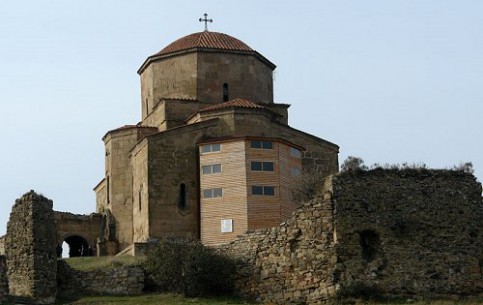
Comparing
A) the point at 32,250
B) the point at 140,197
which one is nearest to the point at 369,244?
the point at 32,250

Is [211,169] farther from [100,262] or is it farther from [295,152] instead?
[100,262]

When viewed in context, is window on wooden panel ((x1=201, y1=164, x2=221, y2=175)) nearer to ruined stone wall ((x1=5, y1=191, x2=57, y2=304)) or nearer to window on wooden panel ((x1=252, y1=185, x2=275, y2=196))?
window on wooden panel ((x1=252, y1=185, x2=275, y2=196))

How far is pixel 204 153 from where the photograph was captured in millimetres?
43250

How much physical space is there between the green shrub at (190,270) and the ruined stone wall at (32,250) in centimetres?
306

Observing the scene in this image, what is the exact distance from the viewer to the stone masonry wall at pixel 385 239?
3047 cm

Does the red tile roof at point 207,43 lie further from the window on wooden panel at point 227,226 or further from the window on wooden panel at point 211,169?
the window on wooden panel at point 227,226

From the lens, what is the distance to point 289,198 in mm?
42500

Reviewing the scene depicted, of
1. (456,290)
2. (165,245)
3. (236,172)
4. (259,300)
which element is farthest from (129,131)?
(456,290)

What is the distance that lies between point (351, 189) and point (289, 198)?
38.1 feet

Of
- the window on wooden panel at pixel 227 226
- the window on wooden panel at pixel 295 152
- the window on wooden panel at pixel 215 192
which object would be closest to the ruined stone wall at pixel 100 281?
the window on wooden panel at pixel 227 226

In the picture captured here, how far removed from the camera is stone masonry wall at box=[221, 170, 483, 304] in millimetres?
30469

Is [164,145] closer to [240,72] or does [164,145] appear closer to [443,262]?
[240,72]

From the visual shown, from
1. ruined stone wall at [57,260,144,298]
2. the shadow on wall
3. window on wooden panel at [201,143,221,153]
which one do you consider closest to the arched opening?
the shadow on wall

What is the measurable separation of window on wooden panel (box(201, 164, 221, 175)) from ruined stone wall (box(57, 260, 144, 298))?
9.33 meters
